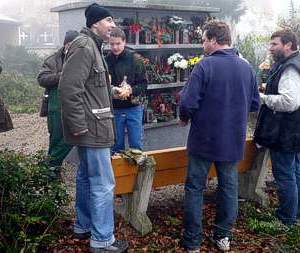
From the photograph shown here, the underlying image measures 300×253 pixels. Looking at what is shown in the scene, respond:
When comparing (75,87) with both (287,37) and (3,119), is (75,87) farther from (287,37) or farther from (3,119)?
(287,37)

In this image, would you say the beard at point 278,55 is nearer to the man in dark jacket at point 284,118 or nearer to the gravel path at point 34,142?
the man in dark jacket at point 284,118

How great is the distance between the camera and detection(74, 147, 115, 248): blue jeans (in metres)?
3.50

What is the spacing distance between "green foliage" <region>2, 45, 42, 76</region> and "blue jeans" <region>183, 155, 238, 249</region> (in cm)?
1615

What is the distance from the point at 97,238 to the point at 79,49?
1618 mm

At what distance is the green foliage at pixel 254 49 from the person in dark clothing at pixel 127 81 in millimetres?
8476

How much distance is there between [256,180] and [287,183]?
80 cm

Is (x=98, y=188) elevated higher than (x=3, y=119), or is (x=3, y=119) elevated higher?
(x=3, y=119)

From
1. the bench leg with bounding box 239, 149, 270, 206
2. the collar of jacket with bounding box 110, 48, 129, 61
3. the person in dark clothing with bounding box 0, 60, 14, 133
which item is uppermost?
the collar of jacket with bounding box 110, 48, 129, 61

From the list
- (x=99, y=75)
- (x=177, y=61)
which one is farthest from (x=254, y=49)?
(x=99, y=75)

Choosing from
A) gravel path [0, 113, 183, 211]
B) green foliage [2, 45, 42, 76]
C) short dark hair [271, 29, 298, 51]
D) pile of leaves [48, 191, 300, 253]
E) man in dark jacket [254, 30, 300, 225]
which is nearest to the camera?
pile of leaves [48, 191, 300, 253]

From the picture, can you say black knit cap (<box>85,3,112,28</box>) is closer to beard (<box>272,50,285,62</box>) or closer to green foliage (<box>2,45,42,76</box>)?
beard (<box>272,50,285,62</box>)

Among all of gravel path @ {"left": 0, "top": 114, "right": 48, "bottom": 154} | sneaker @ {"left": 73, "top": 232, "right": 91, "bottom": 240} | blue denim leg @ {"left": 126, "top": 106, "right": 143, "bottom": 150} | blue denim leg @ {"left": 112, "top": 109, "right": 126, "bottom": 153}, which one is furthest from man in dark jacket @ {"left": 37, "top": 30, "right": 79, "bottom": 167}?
gravel path @ {"left": 0, "top": 114, "right": 48, "bottom": 154}

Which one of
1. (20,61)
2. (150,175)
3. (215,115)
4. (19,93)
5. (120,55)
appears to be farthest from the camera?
(20,61)

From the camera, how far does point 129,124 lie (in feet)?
17.9
